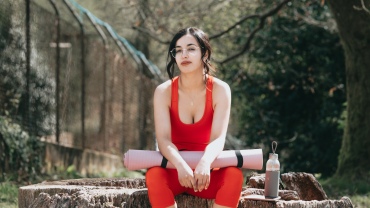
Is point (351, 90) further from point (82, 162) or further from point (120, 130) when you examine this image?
point (120, 130)

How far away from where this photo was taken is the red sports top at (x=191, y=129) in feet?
16.7

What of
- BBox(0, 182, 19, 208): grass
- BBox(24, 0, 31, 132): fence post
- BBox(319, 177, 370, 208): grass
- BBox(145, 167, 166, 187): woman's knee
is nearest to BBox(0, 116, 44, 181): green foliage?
BBox(24, 0, 31, 132): fence post

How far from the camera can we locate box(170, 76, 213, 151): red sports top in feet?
16.7

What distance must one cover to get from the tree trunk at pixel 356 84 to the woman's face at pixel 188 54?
5797 mm

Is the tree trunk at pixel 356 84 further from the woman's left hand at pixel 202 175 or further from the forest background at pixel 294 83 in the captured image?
the woman's left hand at pixel 202 175

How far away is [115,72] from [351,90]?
512cm

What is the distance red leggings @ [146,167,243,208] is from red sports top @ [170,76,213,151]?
25 cm

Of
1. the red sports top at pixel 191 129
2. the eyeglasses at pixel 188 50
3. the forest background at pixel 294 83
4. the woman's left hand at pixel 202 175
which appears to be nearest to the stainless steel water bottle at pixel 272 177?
the red sports top at pixel 191 129

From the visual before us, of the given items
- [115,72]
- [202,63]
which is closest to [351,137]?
[115,72]

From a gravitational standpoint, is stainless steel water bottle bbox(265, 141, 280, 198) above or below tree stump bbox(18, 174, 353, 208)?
above

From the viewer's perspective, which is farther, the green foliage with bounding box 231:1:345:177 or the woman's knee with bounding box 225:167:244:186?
the green foliage with bounding box 231:1:345:177

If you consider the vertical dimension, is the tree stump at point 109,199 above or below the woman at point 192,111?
below

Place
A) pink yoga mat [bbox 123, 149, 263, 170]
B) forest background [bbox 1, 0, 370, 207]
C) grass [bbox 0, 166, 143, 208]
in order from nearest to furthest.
Answer: 1. pink yoga mat [bbox 123, 149, 263, 170]
2. grass [bbox 0, 166, 143, 208]
3. forest background [bbox 1, 0, 370, 207]

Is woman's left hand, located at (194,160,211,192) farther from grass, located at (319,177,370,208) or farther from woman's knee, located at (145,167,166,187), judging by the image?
grass, located at (319,177,370,208)
